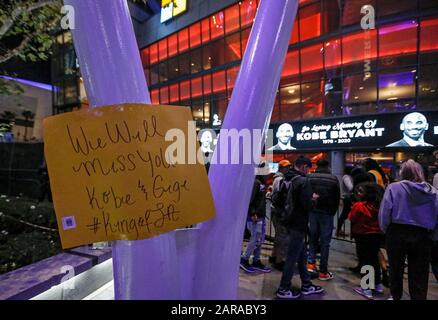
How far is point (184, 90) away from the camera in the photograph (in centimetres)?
2491

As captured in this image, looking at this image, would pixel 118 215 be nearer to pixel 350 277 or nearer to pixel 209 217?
pixel 209 217

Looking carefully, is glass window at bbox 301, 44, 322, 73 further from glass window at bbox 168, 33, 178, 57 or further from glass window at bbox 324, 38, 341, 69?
glass window at bbox 168, 33, 178, 57

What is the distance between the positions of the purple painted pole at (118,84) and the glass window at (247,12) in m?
20.6

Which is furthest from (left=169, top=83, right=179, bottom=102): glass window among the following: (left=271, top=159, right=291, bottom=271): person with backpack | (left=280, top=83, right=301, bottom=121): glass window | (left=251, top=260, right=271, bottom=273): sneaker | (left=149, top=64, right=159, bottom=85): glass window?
(left=251, top=260, right=271, bottom=273): sneaker

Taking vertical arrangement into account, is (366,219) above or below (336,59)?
below

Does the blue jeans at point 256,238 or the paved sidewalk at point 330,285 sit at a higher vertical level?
the blue jeans at point 256,238

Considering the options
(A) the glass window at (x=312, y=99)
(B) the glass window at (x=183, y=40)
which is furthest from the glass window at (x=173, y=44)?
(A) the glass window at (x=312, y=99)

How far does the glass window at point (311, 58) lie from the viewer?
17.5 m

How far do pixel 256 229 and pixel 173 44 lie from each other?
24.1 metres

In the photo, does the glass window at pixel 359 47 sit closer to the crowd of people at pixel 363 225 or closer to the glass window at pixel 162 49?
the crowd of people at pixel 363 225

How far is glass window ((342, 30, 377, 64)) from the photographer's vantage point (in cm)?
1561

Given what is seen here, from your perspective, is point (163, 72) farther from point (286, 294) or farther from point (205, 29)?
point (286, 294)

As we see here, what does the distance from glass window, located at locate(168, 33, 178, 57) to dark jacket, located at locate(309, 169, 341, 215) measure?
76.6 feet

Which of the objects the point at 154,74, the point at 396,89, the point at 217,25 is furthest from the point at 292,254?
the point at 154,74
